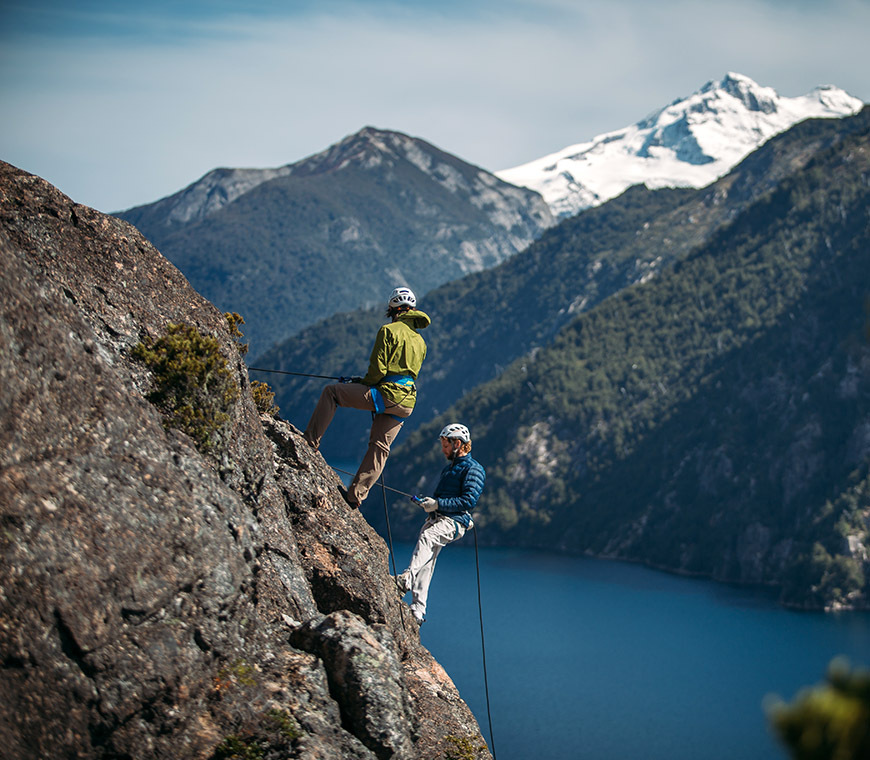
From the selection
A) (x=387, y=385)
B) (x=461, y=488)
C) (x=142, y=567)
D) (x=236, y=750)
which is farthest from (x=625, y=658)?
(x=142, y=567)

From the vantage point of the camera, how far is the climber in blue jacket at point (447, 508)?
639 inches

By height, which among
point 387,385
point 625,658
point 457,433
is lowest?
point 625,658

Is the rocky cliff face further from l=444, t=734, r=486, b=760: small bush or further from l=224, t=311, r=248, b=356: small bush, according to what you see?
l=224, t=311, r=248, b=356: small bush

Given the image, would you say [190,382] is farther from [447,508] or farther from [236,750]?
[447,508]

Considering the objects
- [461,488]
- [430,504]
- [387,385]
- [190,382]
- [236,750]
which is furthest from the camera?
[430,504]

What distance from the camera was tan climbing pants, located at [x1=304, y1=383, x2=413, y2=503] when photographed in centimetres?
1593

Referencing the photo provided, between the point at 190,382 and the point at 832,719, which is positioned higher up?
the point at 190,382

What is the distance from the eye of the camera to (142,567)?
11227 mm

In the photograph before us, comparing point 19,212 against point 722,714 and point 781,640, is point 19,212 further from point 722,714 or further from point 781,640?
point 781,640

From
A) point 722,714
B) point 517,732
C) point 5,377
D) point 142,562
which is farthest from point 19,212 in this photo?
point 722,714

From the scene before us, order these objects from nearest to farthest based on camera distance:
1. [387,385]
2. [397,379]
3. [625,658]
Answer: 1. [387,385]
2. [397,379]
3. [625,658]

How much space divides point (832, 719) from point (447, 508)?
11.5 meters

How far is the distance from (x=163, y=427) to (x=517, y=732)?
8688 cm

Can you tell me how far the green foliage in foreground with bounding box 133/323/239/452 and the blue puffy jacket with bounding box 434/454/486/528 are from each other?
4.09 metres
